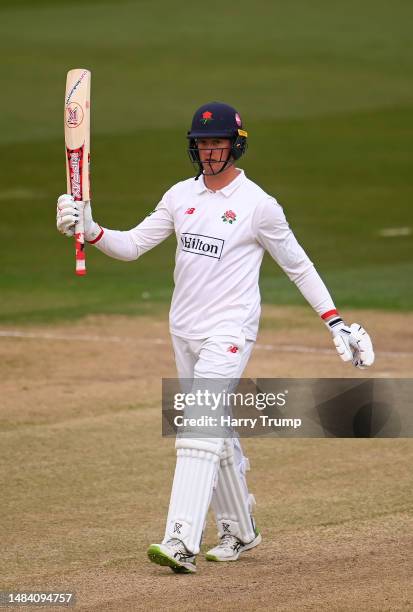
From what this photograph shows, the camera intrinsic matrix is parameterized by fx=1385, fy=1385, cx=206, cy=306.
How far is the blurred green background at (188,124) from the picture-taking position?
18438mm

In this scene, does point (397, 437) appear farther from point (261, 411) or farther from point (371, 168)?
point (371, 168)

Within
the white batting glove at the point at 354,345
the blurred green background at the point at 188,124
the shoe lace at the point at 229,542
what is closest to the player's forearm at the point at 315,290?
the white batting glove at the point at 354,345

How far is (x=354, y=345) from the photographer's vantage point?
7625 millimetres

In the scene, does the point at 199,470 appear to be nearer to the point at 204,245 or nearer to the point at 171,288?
the point at 204,245

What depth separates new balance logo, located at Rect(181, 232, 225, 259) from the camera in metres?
7.59

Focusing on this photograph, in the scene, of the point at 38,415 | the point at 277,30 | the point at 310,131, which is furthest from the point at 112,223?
the point at 277,30

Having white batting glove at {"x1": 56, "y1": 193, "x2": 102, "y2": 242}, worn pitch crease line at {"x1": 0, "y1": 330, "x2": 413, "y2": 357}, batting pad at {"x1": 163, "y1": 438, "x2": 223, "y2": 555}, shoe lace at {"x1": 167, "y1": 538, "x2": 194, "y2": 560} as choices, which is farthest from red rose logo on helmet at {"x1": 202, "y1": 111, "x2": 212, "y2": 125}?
worn pitch crease line at {"x1": 0, "y1": 330, "x2": 413, "y2": 357}

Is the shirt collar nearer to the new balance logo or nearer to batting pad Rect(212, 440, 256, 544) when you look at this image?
the new balance logo

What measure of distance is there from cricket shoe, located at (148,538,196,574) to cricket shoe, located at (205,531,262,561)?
1.25ft

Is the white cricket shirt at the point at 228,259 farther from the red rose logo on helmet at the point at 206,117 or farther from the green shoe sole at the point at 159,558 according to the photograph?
the green shoe sole at the point at 159,558

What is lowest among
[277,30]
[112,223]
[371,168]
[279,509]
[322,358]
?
[279,509]

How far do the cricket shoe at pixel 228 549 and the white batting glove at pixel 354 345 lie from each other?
1.21m

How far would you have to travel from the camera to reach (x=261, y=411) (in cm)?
1066

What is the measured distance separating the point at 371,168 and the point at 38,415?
17.0 metres
